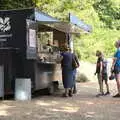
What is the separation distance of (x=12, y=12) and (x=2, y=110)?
3.82 meters

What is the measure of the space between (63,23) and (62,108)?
15.9 feet

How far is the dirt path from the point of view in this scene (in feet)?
38.4

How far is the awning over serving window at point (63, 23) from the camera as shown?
51.2 feet

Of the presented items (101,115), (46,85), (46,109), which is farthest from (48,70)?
(101,115)

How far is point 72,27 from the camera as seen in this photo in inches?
746

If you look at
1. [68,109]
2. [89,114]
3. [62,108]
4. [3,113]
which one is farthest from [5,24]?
[89,114]

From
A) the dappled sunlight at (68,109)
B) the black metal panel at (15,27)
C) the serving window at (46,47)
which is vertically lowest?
the dappled sunlight at (68,109)

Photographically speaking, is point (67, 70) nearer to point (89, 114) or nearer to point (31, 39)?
point (31, 39)

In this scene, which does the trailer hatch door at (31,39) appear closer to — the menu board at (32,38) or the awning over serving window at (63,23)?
the menu board at (32,38)

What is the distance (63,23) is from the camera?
17422 millimetres

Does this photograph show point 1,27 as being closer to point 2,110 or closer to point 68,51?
point 68,51

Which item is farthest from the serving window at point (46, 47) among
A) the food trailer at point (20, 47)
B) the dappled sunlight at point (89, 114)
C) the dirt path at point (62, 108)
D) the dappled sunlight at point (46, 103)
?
the dappled sunlight at point (89, 114)

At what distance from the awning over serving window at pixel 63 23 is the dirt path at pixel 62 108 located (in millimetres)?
2381

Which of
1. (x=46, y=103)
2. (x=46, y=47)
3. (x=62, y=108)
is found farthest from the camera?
(x=46, y=47)
